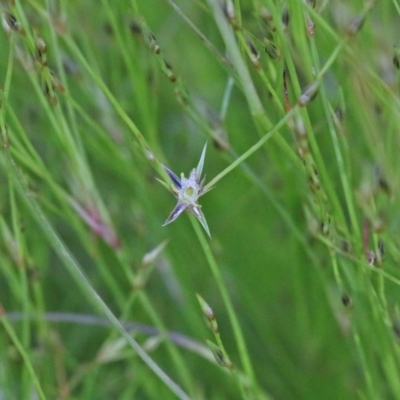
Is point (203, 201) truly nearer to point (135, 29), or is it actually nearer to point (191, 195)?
point (135, 29)

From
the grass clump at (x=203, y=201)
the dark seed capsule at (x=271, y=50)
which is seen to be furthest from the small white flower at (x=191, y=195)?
the dark seed capsule at (x=271, y=50)

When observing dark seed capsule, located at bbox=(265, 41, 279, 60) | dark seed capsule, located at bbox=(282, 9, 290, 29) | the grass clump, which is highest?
dark seed capsule, located at bbox=(282, 9, 290, 29)

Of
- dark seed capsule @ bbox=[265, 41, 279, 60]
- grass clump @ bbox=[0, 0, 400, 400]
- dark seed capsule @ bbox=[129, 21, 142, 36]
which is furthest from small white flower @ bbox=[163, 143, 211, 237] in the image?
dark seed capsule @ bbox=[129, 21, 142, 36]

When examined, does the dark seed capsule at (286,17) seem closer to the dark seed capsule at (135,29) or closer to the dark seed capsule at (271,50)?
the dark seed capsule at (271,50)

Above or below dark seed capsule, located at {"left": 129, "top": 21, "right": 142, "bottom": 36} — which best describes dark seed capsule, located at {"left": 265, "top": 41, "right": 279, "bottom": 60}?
above

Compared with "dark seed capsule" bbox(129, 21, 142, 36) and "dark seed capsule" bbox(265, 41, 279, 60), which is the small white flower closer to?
"dark seed capsule" bbox(265, 41, 279, 60)

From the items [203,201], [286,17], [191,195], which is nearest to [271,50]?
[286,17]

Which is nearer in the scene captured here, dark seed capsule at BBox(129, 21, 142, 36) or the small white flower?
the small white flower

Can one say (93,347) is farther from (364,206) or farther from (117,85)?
(364,206)
